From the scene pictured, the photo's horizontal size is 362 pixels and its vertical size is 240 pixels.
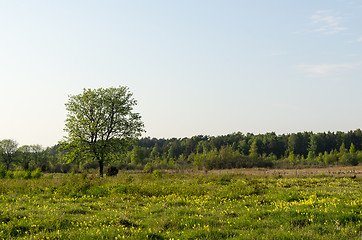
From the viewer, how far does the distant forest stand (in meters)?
66.7

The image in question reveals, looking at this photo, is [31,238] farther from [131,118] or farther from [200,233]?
[131,118]

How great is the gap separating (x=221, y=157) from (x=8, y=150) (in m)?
70.0

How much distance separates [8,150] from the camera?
304 ft

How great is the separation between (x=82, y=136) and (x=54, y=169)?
3550cm

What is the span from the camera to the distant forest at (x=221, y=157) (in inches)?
2625

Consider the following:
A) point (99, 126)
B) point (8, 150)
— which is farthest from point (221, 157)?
point (8, 150)

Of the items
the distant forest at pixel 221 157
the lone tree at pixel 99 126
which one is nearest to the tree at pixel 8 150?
the distant forest at pixel 221 157

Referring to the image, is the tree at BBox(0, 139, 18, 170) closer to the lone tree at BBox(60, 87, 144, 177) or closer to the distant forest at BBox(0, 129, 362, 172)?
the distant forest at BBox(0, 129, 362, 172)

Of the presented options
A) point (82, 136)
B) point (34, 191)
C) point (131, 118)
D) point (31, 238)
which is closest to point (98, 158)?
point (82, 136)

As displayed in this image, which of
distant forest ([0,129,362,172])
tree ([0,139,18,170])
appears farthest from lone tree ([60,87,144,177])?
tree ([0,139,18,170])

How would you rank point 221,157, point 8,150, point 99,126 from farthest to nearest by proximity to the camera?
point 8,150, point 221,157, point 99,126

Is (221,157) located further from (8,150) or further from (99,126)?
(8,150)

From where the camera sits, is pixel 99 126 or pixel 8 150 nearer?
pixel 99 126

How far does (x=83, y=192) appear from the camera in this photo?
1877cm
